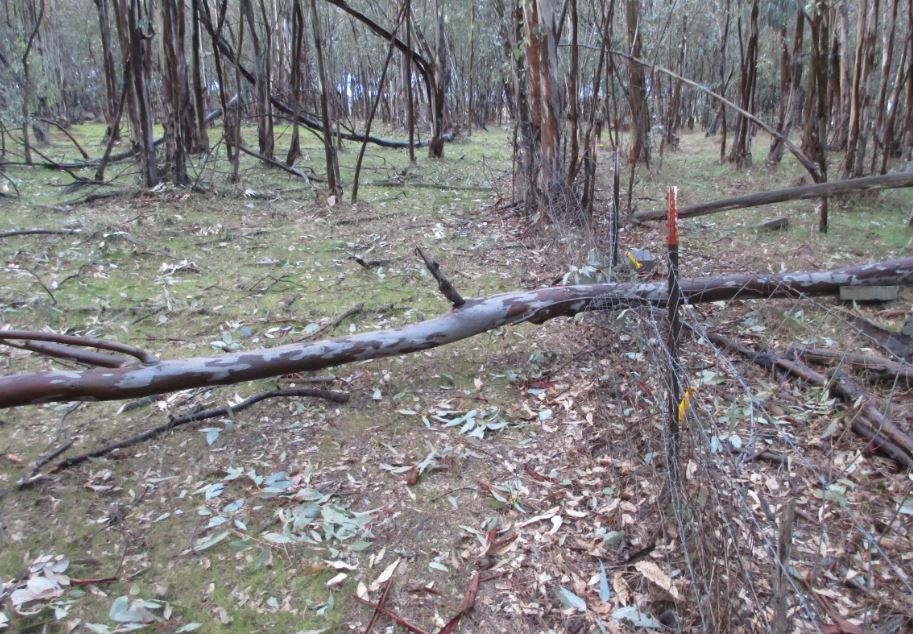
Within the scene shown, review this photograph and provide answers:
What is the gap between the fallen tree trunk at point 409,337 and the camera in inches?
110

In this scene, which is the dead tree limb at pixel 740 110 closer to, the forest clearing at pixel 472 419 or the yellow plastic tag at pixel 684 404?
the forest clearing at pixel 472 419

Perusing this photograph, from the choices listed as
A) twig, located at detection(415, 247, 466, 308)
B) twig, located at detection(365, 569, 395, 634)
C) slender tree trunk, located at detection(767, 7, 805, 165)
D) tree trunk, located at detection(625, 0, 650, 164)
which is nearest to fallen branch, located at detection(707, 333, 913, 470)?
twig, located at detection(415, 247, 466, 308)

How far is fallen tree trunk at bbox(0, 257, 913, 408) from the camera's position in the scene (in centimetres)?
279

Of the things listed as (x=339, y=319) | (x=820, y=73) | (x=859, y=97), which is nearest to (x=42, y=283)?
(x=339, y=319)

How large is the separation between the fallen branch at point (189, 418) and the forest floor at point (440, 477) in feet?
0.14

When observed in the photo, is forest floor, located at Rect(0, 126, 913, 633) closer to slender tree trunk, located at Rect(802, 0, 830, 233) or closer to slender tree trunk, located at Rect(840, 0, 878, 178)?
slender tree trunk, located at Rect(802, 0, 830, 233)

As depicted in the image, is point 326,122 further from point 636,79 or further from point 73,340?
point 73,340

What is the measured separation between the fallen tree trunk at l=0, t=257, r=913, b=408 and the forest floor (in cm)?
29

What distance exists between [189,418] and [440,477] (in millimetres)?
1392

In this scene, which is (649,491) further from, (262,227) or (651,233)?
(262,227)

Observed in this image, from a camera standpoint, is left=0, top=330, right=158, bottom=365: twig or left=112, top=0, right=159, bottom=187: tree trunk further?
left=112, top=0, right=159, bottom=187: tree trunk

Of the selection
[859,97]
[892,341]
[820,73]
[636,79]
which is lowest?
[892,341]

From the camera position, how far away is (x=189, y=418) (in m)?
3.18

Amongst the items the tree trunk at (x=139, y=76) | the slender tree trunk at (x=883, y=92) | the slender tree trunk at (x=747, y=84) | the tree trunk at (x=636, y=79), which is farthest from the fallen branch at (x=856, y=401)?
the tree trunk at (x=139, y=76)
